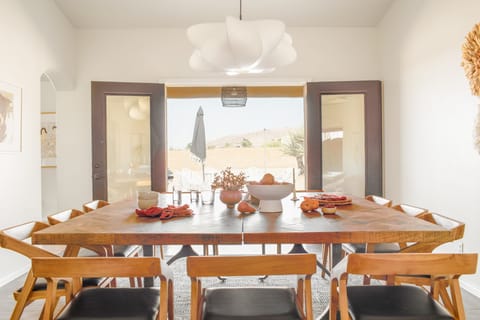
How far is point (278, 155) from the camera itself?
8.66 meters

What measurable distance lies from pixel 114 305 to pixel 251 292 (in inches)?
23.4

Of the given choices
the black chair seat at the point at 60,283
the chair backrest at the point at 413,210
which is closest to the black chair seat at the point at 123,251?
the black chair seat at the point at 60,283

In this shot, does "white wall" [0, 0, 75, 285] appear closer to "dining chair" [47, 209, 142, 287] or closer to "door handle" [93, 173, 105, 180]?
"door handle" [93, 173, 105, 180]

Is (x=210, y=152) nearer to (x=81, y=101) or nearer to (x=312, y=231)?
(x=81, y=101)

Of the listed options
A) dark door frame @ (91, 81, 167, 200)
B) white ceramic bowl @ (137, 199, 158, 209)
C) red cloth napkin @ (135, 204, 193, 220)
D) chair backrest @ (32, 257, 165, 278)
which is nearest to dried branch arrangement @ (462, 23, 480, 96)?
red cloth napkin @ (135, 204, 193, 220)

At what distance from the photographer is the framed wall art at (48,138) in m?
5.84

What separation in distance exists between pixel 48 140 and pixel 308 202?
17.6ft

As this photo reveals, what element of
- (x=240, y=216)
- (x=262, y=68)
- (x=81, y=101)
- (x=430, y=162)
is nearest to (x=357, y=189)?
(x=430, y=162)

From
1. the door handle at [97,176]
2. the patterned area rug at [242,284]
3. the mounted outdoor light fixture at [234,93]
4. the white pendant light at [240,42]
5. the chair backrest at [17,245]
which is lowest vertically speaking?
the patterned area rug at [242,284]

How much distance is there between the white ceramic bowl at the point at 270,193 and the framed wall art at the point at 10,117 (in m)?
2.48

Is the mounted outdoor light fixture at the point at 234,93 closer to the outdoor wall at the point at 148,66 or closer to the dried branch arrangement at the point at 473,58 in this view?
the outdoor wall at the point at 148,66

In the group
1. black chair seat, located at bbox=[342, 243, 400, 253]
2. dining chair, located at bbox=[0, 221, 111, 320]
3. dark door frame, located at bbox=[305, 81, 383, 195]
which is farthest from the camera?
dark door frame, located at bbox=[305, 81, 383, 195]

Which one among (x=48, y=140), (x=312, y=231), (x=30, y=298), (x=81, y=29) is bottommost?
(x=30, y=298)

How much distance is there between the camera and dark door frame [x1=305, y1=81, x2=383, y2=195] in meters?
4.22
